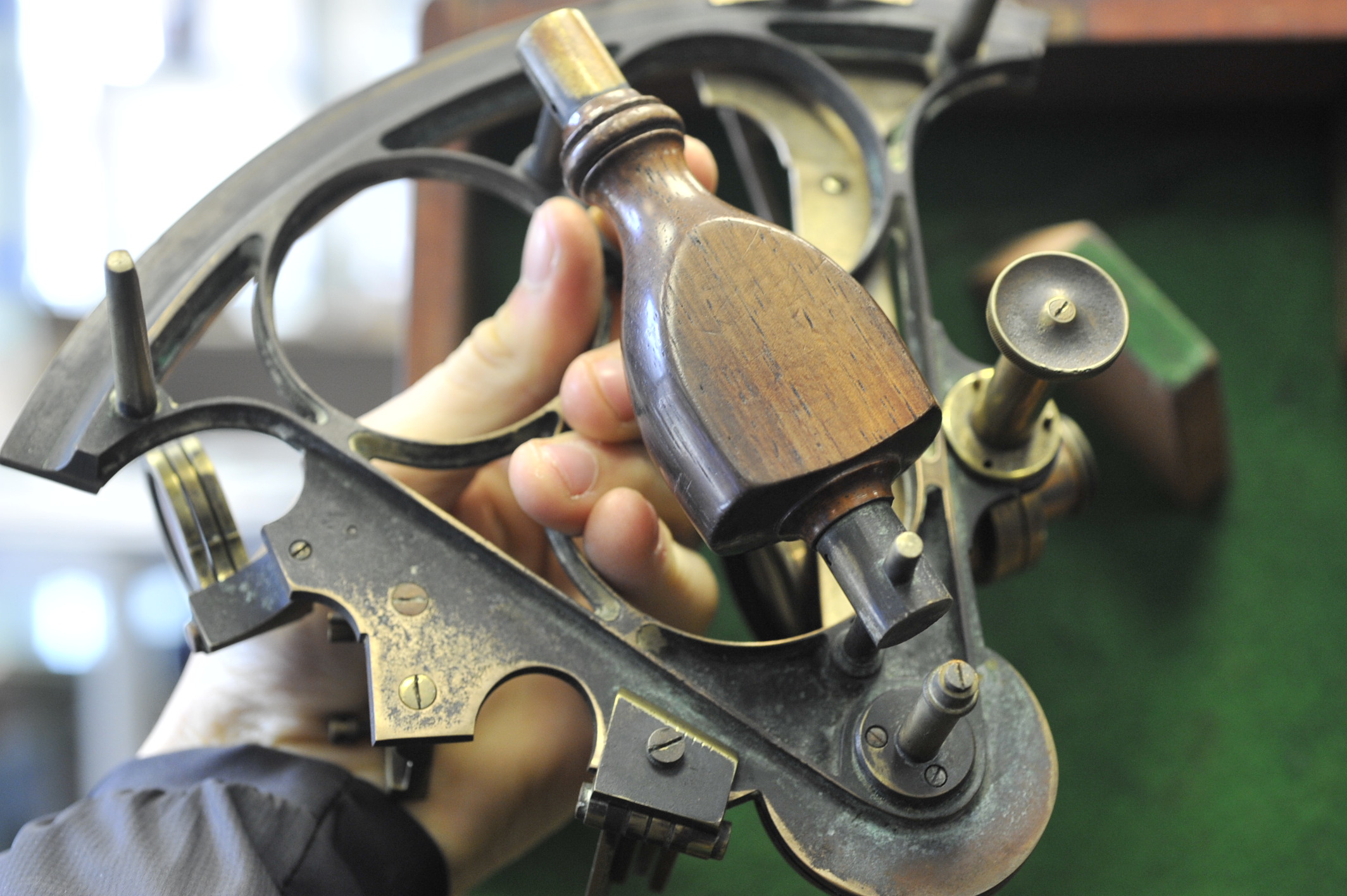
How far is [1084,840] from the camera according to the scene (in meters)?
0.79

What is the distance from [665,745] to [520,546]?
0.33 metres

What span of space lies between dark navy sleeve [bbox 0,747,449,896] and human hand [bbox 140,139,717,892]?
0.19ft

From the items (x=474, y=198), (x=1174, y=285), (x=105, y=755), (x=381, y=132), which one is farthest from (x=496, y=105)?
(x=105, y=755)

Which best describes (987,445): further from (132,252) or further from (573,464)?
(132,252)

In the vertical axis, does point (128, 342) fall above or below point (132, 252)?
above

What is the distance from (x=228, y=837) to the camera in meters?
0.57

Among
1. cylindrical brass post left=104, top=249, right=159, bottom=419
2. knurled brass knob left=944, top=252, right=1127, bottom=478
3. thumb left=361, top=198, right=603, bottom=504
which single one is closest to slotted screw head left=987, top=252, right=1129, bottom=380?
knurled brass knob left=944, top=252, right=1127, bottom=478

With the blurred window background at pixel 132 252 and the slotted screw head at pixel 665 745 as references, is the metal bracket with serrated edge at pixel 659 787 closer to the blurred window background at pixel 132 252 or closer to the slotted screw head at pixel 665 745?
the slotted screw head at pixel 665 745

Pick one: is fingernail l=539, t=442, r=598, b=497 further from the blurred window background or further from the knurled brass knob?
the blurred window background

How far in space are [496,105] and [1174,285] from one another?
585mm

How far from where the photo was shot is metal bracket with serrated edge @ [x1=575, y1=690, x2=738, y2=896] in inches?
17.6

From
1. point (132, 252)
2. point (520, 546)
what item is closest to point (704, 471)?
point (520, 546)

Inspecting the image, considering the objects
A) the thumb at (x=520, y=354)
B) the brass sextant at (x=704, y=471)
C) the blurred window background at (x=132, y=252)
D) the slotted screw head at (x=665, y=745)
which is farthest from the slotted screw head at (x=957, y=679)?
the blurred window background at (x=132, y=252)

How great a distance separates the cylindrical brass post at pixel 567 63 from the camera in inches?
19.3
